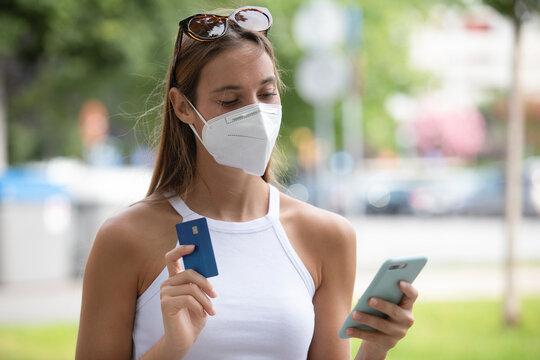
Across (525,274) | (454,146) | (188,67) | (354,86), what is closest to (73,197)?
(354,86)

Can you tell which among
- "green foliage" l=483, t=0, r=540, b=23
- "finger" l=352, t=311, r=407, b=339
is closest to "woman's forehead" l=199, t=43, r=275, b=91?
"finger" l=352, t=311, r=407, b=339

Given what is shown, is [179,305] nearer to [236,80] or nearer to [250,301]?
[250,301]

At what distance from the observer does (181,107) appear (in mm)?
2279

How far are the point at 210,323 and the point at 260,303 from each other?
151 mm

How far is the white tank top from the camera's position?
2.04 meters

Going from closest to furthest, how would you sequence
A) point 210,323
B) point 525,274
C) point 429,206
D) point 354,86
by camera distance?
1. point 210,323
2. point 525,274
3. point 354,86
4. point 429,206

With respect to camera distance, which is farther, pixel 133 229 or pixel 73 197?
pixel 73 197

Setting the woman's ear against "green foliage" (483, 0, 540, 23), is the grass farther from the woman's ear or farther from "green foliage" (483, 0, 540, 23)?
the woman's ear

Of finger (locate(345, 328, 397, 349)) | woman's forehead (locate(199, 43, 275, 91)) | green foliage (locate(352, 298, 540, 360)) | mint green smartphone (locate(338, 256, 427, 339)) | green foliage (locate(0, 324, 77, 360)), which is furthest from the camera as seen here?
green foliage (locate(0, 324, 77, 360))

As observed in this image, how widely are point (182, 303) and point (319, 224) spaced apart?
0.59 meters

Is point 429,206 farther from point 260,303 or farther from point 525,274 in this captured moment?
point 260,303

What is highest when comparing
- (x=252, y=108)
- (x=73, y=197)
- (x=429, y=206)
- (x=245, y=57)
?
(x=245, y=57)

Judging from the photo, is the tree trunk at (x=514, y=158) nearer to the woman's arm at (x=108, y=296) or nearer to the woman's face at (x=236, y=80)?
the woman's face at (x=236, y=80)

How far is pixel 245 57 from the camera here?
2121 mm
